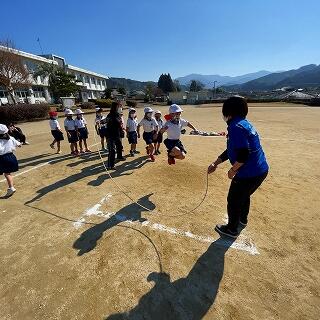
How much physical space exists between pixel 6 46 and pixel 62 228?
38385mm

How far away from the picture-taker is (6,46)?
111 ft

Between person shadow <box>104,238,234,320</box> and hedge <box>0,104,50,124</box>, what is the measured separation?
25115 millimetres

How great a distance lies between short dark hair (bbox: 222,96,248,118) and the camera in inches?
138

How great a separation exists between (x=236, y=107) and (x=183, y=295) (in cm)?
257

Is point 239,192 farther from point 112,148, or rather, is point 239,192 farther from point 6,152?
point 6,152

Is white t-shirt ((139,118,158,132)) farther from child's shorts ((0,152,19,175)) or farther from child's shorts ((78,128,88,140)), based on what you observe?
child's shorts ((0,152,19,175))

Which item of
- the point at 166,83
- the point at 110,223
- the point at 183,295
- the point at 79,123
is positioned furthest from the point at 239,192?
the point at 166,83

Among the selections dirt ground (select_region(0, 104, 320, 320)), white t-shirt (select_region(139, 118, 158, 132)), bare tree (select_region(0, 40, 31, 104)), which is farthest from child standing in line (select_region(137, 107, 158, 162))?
bare tree (select_region(0, 40, 31, 104))

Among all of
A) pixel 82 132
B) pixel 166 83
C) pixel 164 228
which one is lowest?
pixel 166 83

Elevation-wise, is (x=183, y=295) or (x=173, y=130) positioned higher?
(x=173, y=130)

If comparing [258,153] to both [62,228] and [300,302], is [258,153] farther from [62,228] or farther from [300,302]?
[62,228]

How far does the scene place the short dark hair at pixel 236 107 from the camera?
351 cm

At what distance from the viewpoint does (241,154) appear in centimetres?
330

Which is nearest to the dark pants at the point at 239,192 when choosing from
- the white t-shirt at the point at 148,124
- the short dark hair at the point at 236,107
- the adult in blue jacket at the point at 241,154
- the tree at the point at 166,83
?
the adult in blue jacket at the point at 241,154
